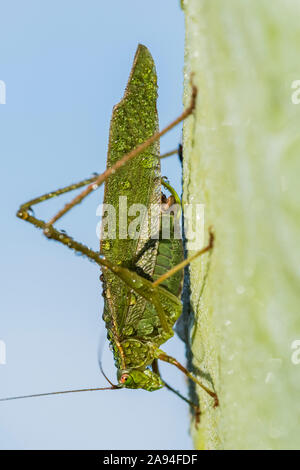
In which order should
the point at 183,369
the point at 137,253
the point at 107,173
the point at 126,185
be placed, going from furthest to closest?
the point at 137,253, the point at 126,185, the point at 183,369, the point at 107,173

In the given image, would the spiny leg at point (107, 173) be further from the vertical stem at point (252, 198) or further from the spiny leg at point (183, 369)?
the spiny leg at point (183, 369)

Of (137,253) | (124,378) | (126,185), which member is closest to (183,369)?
(124,378)

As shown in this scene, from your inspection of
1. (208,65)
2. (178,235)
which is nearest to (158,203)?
(178,235)

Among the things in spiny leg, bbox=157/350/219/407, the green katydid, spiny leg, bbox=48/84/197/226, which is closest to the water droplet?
the green katydid

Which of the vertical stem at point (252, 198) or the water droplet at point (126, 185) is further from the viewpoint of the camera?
the water droplet at point (126, 185)

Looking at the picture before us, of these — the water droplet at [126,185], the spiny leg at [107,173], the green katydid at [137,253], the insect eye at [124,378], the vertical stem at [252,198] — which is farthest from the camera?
the insect eye at [124,378]

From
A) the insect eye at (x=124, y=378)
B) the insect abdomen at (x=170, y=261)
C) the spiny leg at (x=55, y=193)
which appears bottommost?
the insect eye at (x=124, y=378)

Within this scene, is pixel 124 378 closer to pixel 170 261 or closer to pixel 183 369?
pixel 183 369

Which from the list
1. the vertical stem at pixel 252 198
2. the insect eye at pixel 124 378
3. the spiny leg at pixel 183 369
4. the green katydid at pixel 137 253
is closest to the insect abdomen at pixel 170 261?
the green katydid at pixel 137 253

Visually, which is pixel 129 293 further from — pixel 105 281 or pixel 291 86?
pixel 291 86
